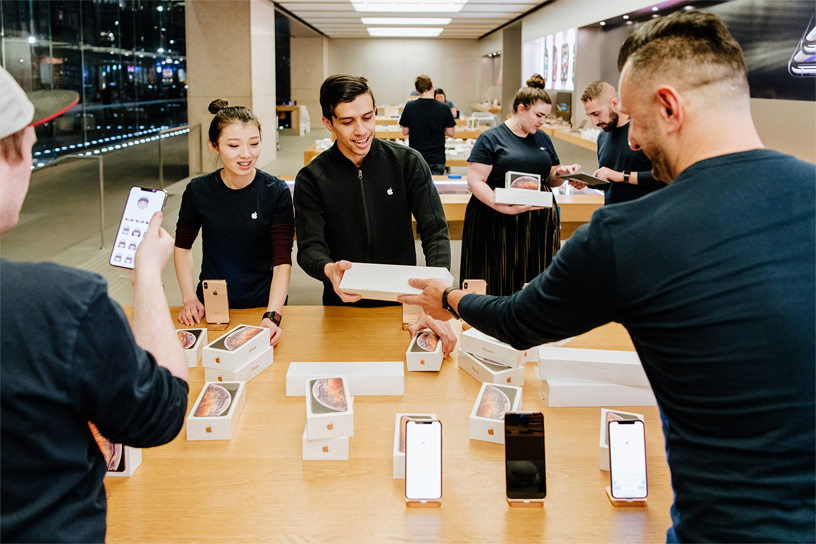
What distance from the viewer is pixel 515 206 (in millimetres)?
3514

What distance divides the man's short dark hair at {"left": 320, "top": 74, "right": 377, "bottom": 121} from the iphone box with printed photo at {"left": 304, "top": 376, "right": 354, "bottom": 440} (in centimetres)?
117

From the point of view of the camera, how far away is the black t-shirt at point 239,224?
2424mm

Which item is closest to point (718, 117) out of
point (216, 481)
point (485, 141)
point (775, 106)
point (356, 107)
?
point (216, 481)

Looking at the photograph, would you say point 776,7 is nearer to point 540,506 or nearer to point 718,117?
point 718,117

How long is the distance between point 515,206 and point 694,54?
97.0 inches

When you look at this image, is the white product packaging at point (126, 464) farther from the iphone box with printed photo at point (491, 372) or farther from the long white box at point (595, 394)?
the long white box at point (595, 394)

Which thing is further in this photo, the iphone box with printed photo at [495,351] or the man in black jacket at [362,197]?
the man in black jacket at [362,197]

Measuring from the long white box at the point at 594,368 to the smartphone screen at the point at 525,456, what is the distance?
41 centimetres

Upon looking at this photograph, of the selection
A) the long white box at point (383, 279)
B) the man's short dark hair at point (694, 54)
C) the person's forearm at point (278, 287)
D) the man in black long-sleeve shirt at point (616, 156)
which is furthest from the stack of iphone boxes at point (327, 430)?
the man in black long-sleeve shirt at point (616, 156)

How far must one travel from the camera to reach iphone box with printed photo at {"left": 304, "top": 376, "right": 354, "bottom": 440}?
1441mm

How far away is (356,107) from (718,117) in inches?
59.1

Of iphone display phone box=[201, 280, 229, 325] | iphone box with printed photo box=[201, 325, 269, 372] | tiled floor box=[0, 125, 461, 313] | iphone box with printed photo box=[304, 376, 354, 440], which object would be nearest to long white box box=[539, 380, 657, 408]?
iphone box with printed photo box=[304, 376, 354, 440]

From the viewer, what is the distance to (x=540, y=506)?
51.5 inches

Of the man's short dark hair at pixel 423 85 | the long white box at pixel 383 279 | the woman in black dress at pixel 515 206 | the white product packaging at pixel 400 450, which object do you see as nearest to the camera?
the white product packaging at pixel 400 450
